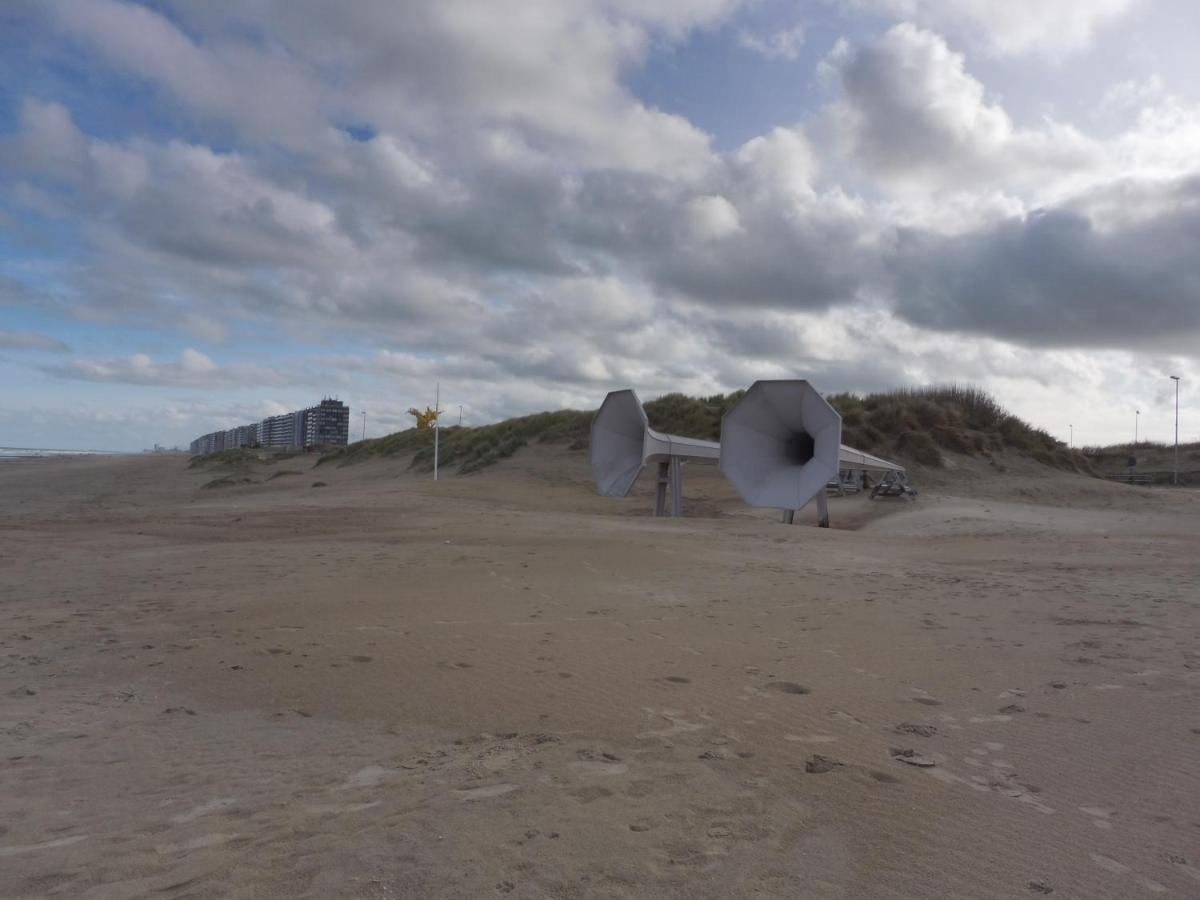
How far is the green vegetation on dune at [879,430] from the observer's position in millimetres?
26047

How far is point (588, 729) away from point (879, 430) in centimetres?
2491

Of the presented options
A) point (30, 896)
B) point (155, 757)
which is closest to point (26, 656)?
point (155, 757)

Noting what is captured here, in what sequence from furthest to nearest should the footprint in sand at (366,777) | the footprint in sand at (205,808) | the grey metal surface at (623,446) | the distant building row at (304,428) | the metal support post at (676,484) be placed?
the distant building row at (304,428)
the metal support post at (676,484)
the grey metal surface at (623,446)
the footprint in sand at (366,777)
the footprint in sand at (205,808)

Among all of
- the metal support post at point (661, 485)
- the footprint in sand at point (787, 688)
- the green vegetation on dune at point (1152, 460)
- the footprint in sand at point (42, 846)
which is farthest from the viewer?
the green vegetation on dune at point (1152, 460)

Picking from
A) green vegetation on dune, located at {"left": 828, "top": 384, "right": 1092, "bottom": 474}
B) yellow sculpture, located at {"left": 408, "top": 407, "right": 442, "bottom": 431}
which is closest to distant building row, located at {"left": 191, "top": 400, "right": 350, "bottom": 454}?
yellow sculpture, located at {"left": 408, "top": 407, "right": 442, "bottom": 431}

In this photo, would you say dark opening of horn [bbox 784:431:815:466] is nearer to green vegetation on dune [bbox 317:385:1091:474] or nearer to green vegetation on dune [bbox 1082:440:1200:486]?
A: green vegetation on dune [bbox 317:385:1091:474]

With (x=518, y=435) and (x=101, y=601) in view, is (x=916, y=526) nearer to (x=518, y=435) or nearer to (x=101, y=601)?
(x=101, y=601)

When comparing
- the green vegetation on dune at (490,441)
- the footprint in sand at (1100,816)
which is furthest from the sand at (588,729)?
the green vegetation on dune at (490,441)

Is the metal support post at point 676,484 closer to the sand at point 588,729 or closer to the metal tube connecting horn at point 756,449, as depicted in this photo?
the metal tube connecting horn at point 756,449

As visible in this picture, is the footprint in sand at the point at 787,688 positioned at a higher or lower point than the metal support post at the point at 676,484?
lower

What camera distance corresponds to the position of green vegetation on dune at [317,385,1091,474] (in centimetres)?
2605

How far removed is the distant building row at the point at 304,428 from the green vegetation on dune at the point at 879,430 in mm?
61296

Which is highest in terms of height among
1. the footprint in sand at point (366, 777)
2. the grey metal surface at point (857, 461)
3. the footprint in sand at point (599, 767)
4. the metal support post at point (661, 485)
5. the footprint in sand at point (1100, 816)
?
the grey metal surface at point (857, 461)

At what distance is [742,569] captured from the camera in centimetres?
848
